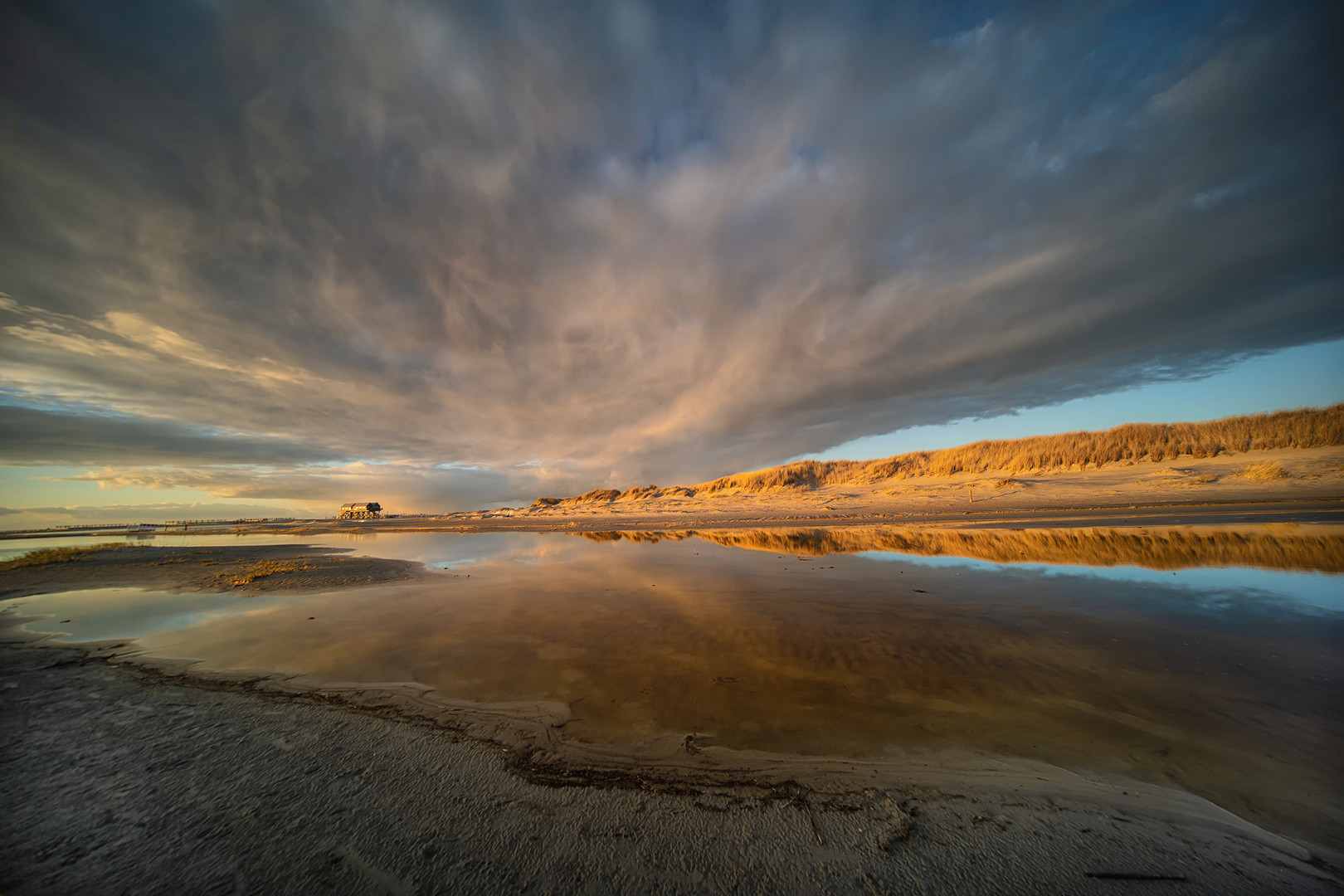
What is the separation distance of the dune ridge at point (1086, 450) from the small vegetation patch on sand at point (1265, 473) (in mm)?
9332

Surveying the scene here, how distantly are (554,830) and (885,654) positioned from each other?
17.3 feet

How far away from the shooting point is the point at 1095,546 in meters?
15.0

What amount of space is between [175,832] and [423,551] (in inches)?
867

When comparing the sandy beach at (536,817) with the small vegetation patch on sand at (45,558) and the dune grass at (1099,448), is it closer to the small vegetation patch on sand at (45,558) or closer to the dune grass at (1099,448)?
the small vegetation patch on sand at (45,558)

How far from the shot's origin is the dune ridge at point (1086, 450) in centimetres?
3709

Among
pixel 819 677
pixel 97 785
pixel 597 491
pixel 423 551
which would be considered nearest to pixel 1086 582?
pixel 819 677

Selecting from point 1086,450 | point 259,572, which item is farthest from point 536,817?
point 1086,450

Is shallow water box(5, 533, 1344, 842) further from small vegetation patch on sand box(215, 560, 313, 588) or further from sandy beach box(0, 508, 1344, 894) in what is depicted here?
small vegetation patch on sand box(215, 560, 313, 588)

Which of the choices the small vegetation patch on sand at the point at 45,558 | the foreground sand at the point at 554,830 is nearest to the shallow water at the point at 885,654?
the foreground sand at the point at 554,830

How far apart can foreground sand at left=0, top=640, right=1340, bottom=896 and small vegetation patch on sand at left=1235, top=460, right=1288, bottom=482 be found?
4856 centimetres

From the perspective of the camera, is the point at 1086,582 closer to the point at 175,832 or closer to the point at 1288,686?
the point at 1288,686

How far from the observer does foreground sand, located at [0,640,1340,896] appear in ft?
7.93

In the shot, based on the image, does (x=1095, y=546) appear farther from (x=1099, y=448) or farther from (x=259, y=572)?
(x=1099, y=448)

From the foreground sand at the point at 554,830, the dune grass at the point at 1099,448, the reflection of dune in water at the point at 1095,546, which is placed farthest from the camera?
the dune grass at the point at 1099,448
